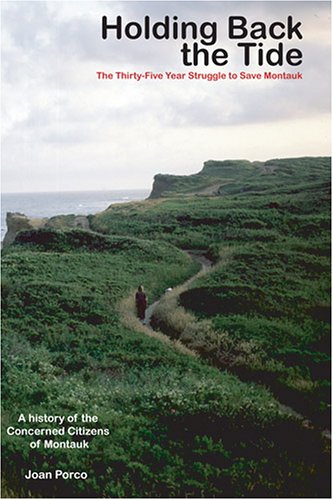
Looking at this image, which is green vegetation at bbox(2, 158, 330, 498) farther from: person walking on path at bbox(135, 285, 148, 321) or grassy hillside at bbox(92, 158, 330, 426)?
person walking on path at bbox(135, 285, 148, 321)

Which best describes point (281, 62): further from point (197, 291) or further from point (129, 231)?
point (129, 231)

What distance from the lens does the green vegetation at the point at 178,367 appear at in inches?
512

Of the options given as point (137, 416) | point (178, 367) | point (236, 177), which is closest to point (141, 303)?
point (178, 367)

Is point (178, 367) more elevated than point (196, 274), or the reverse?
point (196, 274)

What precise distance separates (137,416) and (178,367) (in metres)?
4.22

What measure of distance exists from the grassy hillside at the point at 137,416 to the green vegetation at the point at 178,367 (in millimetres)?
45

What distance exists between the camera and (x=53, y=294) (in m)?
28.5

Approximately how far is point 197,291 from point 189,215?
25.5 meters

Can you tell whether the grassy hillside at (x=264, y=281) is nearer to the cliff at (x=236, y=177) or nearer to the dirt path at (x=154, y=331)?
the dirt path at (x=154, y=331)

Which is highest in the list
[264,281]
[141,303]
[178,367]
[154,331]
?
[264,281]

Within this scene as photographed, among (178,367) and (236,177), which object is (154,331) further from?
(236,177)

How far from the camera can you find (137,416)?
15.8m

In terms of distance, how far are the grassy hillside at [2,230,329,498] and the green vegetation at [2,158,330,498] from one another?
5 centimetres

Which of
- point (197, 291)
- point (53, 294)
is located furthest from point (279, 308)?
point (53, 294)
